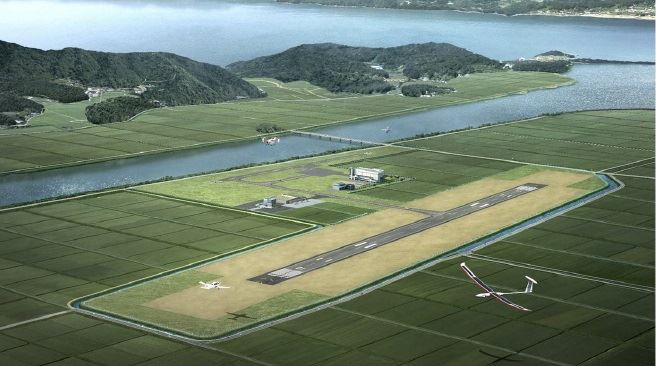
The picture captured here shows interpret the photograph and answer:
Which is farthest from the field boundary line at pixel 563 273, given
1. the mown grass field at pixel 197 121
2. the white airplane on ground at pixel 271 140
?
the white airplane on ground at pixel 271 140

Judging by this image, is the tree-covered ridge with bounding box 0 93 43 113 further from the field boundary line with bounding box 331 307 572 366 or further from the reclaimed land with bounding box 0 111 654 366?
the field boundary line with bounding box 331 307 572 366

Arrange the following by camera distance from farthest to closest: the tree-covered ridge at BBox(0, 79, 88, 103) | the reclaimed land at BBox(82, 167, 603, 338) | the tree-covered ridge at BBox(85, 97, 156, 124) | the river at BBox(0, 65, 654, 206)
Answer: the tree-covered ridge at BBox(0, 79, 88, 103), the tree-covered ridge at BBox(85, 97, 156, 124), the river at BBox(0, 65, 654, 206), the reclaimed land at BBox(82, 167, 603, 338)

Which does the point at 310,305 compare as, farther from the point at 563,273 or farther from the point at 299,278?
the point at 563,273

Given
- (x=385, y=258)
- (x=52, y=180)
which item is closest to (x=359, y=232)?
(x=385, y=258)

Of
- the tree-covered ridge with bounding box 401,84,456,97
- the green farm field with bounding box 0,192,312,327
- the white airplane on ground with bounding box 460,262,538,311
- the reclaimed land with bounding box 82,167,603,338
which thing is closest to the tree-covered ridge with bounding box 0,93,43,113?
the green farm field with bounding box 0,192,312,327

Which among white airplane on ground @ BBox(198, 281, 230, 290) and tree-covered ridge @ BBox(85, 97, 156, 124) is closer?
white airplane on ground @ BBox(198, 281, 230, 290)

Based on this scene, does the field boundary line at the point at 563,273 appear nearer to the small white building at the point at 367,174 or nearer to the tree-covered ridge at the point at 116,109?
the small white building at the point at 367,174
